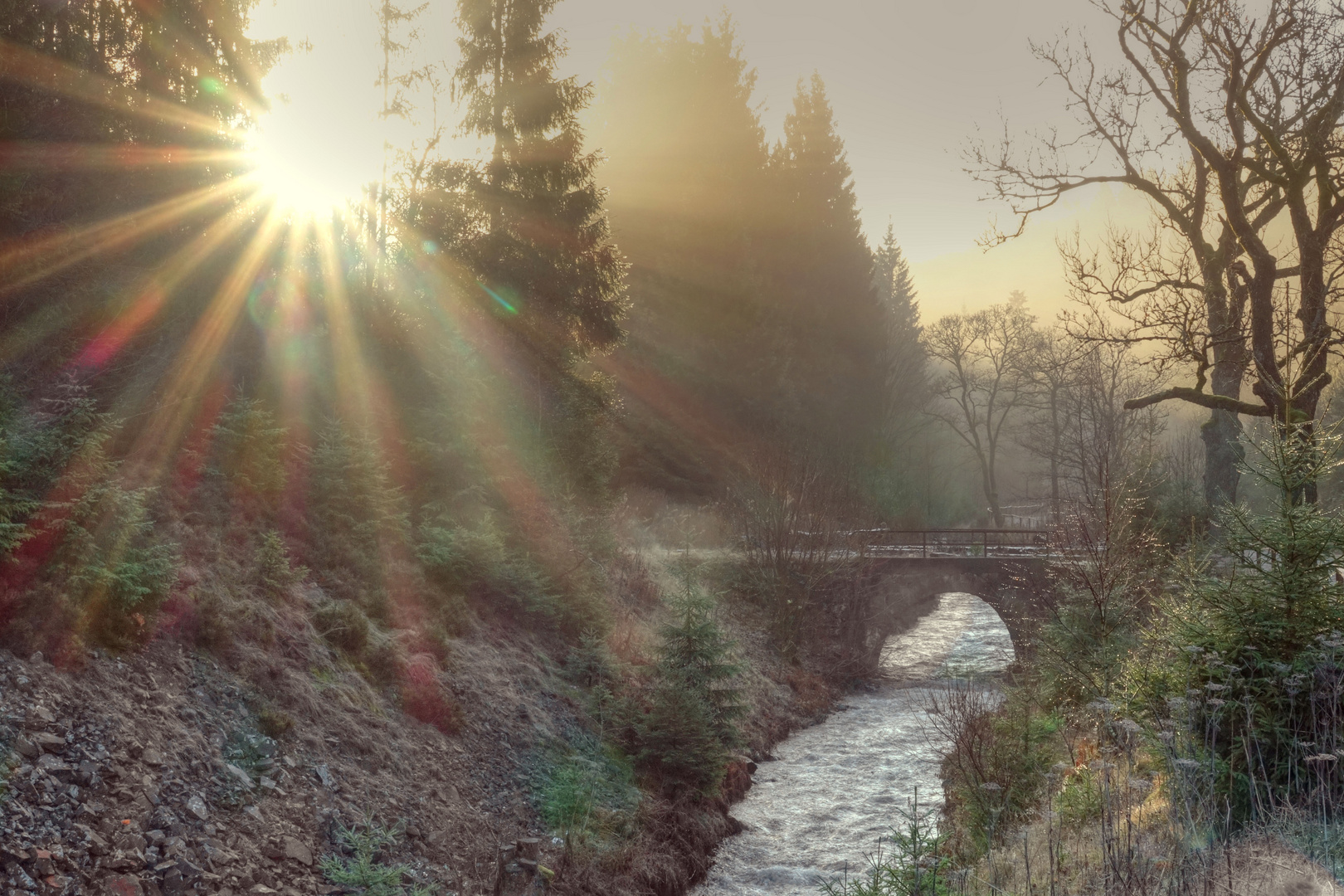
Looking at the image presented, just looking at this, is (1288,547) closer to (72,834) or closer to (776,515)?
(72,834)

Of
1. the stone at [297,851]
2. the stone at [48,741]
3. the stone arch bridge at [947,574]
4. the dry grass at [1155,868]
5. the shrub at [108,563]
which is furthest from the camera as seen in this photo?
the stone arch bridge at [947,574]

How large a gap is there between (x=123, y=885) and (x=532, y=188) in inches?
656

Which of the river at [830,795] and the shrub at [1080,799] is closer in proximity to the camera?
the shrub at [1080,799]

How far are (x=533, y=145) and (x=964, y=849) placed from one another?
665 inches

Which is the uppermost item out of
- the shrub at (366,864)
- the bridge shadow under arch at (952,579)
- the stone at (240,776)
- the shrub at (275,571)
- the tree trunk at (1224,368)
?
the tree trunk at (1224,368)

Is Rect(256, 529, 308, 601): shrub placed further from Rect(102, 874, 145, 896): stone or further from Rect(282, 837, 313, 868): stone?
Rect(102, 874, 145, 896): stone

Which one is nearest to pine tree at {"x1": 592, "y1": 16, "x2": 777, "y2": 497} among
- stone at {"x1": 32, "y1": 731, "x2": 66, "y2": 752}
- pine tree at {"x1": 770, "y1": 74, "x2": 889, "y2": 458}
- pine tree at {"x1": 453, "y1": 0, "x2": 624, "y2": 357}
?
pine tree at {"x1": 770, "y1": 74, "x2": 889, "y2": 458}

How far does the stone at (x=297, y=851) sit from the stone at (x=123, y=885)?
1.23 metres

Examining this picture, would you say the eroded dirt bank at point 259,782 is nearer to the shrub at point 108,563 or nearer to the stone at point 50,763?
the stone at point 50,763

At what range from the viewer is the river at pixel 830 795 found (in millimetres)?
11016

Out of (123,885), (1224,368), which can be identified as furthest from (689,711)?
(1224,368)

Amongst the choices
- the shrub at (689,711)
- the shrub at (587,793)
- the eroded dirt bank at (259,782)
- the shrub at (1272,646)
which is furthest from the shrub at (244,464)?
the shrub at (1272,646)

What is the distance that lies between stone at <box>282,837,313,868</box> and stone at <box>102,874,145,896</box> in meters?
1.23

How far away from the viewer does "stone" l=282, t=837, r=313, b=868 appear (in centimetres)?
670
